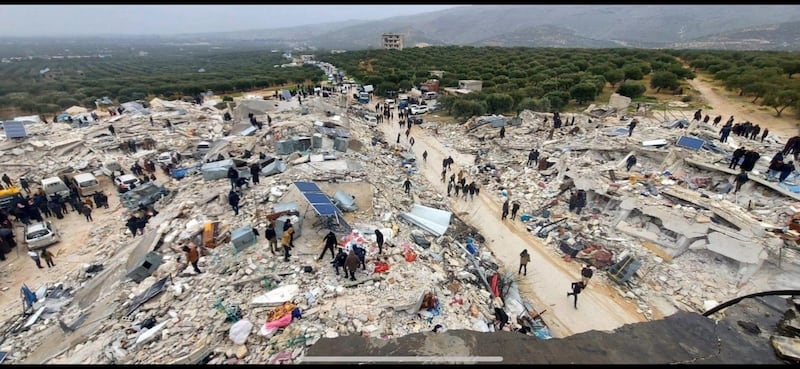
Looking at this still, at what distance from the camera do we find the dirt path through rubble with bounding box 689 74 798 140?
22720mm

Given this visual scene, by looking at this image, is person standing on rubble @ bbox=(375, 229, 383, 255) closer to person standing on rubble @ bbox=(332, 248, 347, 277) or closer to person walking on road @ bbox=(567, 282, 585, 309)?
person standing on rubble @ bbox=(332, 248, 347, 277)

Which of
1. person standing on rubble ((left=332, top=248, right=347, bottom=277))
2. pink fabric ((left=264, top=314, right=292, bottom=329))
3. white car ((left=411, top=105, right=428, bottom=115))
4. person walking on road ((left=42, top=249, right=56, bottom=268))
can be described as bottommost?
person walking on road ((left=42, top=249, right=56, bottom=268))

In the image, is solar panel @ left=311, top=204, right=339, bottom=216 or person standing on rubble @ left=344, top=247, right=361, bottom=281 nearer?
person standing on rubble @ left=344, top=247, right=361, bottom=281

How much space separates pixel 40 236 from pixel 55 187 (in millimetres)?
4762

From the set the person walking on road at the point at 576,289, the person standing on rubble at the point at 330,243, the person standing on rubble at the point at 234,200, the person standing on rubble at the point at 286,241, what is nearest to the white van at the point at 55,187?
the person standing on rubble at the point at 234,200

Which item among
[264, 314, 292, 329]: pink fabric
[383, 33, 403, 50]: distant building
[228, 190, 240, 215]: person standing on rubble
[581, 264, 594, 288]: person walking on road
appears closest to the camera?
[264, 314, 292, 329]: pink fabric

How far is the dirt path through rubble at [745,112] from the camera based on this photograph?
2272 cm

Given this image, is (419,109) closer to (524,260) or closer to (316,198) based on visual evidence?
(524,260)

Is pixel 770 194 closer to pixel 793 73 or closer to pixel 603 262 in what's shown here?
pixel 603 262

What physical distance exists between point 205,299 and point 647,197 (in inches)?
608

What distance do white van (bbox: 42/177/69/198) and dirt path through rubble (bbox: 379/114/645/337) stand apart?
739 inches

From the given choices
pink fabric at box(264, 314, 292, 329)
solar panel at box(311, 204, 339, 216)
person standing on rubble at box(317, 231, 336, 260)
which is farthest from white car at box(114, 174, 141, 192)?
pink fabric at box(264, 314, 292, 329)

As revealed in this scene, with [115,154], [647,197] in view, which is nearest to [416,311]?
[647,197]

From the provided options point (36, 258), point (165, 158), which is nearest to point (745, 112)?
point (165, 158)
